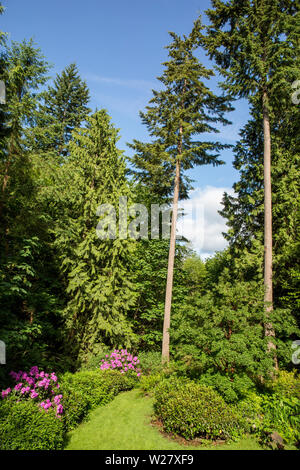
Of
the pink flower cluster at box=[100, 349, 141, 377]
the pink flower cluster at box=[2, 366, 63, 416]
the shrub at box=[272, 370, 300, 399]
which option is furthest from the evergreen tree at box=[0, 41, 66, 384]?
the shrub at box=[272, 370, 300, 399]

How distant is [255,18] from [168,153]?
21.1 feet

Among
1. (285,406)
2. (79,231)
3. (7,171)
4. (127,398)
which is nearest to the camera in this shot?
(285,406)

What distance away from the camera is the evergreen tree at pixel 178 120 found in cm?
1160

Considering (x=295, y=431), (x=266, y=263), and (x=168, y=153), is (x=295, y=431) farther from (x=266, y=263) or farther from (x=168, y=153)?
(x=168, y=153)

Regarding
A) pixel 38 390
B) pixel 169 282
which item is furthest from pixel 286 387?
pixel 38 390

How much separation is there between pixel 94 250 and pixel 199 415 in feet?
24.2

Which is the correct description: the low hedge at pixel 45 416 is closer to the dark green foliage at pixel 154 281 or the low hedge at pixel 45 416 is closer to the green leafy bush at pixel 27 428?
the green leafy bush at pixel 27 428

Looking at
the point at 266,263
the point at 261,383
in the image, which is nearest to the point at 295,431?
the point at 261,383

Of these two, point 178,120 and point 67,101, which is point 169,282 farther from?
point 67,101

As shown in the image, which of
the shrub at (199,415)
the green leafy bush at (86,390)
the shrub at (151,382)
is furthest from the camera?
the shrub at (151,382)

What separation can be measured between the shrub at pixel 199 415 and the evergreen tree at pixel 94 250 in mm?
4637

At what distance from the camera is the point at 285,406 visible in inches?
234

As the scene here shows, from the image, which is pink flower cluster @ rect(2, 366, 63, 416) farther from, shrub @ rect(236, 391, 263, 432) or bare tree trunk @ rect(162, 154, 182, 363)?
bare tree trunk @ rect(162, 154, 182, 363)

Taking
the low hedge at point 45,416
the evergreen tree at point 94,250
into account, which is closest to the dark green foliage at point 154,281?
the evergreen tree at point 94,250
